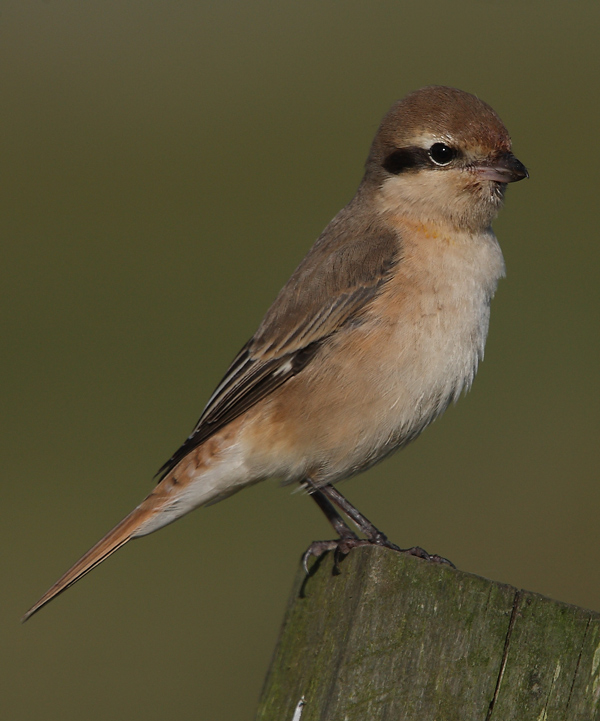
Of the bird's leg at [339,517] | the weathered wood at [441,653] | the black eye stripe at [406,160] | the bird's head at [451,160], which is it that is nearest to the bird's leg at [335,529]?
the bird's leg at [339,517]

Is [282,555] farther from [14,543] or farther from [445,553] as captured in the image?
[14,543]

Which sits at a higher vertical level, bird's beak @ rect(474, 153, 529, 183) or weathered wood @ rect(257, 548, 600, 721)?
bird's beak @ rect(474, 153, 529, 183)

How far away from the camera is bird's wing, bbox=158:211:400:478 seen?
4.64m

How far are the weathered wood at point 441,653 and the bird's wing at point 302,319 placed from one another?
6.26ft

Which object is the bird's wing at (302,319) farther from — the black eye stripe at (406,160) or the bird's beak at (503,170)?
the bird's beak at (503,170)

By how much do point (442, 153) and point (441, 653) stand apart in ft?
9.13

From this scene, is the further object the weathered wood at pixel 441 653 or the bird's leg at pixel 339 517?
the bird's leg at pixel 339 517

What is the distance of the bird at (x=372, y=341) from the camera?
14.6ft

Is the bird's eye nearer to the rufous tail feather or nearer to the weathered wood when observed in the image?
the rufous tail feather

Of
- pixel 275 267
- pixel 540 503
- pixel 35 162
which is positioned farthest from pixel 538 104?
pixel 540 503

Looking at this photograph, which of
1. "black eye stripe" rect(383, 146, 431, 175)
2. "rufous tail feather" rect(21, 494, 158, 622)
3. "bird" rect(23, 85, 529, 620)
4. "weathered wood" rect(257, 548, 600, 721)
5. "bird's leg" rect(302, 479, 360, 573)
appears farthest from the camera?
"black eye stripe" rect(383, 146, 431, 175)

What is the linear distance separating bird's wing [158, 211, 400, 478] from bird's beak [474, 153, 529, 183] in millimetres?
529

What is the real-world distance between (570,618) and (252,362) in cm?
253

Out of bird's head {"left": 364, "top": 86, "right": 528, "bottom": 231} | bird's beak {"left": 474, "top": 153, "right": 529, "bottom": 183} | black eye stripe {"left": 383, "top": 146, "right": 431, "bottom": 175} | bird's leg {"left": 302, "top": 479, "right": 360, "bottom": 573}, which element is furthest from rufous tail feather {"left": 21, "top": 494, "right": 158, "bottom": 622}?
bird's beak {"left": 474, "top": 153, "right": 529, "bottom": 183}
